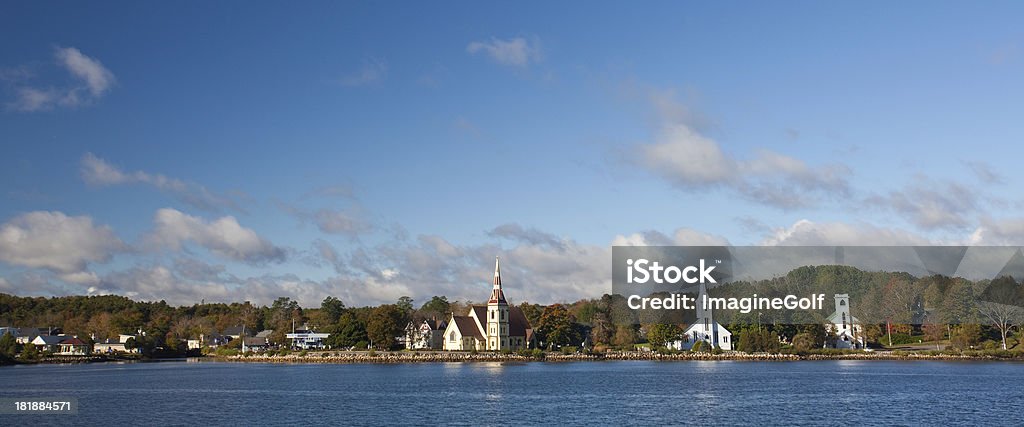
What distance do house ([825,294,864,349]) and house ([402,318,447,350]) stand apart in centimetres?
5293

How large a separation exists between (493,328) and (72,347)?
66969 millimetres

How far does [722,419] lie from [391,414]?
641 inches

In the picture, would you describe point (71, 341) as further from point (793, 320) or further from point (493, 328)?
point (793, 320)

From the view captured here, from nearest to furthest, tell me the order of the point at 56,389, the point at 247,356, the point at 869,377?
the point at 56,389 → the point at 869,377 → the point at 247,356

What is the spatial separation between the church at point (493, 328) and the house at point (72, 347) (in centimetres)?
5682

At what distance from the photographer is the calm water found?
42125 millimetres

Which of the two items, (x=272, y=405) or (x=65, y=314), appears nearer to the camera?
(x=272, y=405)

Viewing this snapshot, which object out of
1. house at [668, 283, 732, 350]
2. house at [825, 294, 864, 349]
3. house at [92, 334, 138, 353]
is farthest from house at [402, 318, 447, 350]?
house at [825, 294, 864, 349]

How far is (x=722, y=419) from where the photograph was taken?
136 ft

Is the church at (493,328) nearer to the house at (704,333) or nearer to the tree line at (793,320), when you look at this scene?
the tree line at (793,320)

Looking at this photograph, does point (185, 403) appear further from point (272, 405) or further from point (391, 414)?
point (391, 414)

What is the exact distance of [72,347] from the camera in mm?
131500

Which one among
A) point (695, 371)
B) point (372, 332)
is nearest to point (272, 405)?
point (695, 371)

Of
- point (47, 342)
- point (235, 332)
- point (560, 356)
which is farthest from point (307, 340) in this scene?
point (560, 356)
